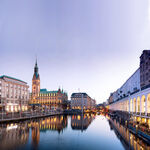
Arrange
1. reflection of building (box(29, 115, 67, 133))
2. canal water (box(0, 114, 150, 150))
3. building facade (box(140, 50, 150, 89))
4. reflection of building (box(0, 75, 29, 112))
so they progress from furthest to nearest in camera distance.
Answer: reflection of building (box(0, 75, 29, 112)) < reflection of building (box(29, 115, 67, 133)) < building facade (box(140, 50, 150, 89)) < canal water (box(0, 114, 150, 150))

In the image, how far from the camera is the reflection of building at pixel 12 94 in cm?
10212

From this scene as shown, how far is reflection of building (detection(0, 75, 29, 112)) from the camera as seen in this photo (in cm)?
10212

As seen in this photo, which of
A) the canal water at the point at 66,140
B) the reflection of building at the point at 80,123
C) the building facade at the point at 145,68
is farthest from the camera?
the reflection of building at the point at 80,123

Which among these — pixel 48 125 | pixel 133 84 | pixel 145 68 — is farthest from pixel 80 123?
pixel 145 68

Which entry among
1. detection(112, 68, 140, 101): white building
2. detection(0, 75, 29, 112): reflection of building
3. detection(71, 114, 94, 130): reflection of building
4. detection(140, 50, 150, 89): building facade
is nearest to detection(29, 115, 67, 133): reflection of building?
detection(71, 114, 94, 130): reflection of building

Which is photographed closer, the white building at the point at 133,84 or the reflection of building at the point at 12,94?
the white building at the point at 133,84

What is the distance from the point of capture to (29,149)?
27156mm

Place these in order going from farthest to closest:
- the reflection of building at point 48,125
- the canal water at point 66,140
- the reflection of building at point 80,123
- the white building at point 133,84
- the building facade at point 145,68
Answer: the white building at point 133,84
the reflection of building at point 80,123
the reflection of building at point 48,125
the building facade at point 145,68
the canal water at point 66,140

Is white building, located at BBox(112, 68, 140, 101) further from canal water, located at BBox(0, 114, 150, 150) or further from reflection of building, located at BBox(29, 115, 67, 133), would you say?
reflection of building, located at BBox(29, 115, 67, 133)

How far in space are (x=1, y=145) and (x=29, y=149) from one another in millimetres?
5988

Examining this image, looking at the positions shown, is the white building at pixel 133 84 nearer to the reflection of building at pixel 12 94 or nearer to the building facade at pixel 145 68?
the building facade at pixel 145 68

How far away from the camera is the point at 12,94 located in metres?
113

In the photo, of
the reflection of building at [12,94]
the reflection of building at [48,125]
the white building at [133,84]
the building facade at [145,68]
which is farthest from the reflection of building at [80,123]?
the reflection of building at [12,94]

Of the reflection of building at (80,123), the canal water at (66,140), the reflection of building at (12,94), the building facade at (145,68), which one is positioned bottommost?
the reflection of building at (80,123)
